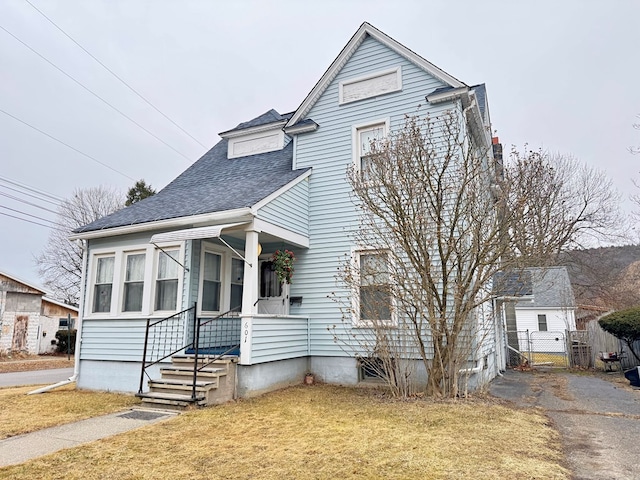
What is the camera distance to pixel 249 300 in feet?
25.1

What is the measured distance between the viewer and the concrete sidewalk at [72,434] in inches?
183

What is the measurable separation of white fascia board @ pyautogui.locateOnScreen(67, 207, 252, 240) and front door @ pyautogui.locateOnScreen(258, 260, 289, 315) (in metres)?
2.31

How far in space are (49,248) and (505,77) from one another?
3280cm

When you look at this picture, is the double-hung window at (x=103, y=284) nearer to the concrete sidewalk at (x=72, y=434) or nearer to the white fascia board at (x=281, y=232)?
the concrete sidewalk at (x=72, y=434)

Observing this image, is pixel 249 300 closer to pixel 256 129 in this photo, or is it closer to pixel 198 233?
pixel 198 233

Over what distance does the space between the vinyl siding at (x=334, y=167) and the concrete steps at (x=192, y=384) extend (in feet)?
8.39

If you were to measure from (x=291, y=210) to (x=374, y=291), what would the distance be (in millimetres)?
2669

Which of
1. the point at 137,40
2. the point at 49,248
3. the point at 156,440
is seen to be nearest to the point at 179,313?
the point at 156,440

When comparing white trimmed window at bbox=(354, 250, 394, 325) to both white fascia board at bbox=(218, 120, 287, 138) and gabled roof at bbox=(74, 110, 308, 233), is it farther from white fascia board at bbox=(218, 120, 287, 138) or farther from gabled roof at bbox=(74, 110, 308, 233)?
white fascia board at bbox=(218, 120, 287, 138)

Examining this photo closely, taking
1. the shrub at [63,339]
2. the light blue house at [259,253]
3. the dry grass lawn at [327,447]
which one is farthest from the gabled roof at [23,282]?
the dry grass lawn at [327,447]

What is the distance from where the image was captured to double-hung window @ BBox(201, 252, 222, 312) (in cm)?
901

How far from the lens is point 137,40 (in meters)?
15.1

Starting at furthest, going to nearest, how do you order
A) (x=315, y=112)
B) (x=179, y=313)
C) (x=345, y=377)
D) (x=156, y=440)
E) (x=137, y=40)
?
(x=137, y=40), (x=315, y=112), (x=345, y=377), (x=179, y=313), (x=156, y=440)

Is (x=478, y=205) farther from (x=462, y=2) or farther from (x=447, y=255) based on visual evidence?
(x=462, y=2)
